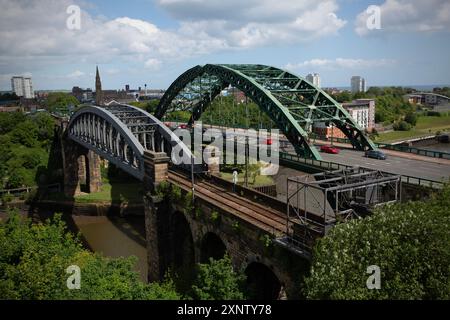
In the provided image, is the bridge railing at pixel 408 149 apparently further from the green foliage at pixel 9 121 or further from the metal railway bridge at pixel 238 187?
the green foliage at pixel 9 121

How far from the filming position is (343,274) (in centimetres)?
1311

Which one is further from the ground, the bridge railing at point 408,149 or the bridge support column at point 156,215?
the bridge railing at point 408,149

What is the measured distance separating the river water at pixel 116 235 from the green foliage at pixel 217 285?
1812 centimetres

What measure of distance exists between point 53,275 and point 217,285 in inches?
270

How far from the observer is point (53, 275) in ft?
55.6

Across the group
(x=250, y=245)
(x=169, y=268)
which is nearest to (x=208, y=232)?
(x=250, y=245)

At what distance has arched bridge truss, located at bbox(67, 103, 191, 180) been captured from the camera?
115ft

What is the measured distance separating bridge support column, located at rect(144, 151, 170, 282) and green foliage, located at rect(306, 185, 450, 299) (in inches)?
648

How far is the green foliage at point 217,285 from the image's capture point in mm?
17172

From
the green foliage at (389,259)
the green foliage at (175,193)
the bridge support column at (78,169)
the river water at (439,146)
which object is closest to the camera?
the green foliage at (389,259)

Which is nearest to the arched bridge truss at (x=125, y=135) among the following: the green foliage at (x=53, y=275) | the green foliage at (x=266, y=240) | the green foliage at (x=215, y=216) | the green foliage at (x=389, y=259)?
the green foliage at (x=215, y=216)

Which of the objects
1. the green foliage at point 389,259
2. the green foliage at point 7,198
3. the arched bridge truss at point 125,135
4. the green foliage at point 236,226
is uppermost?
the arched bridge truss at point 125,135
